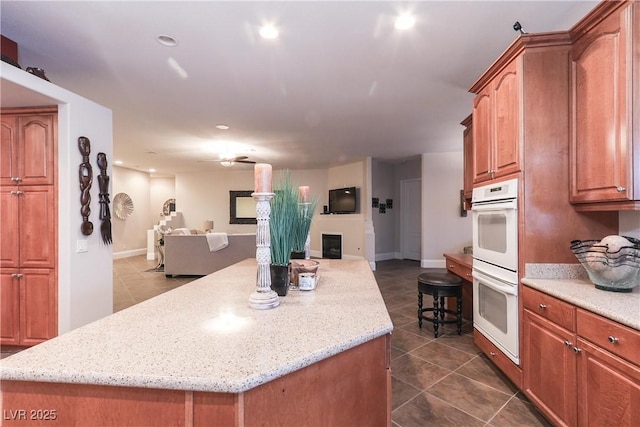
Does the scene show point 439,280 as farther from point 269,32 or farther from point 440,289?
point 269,32

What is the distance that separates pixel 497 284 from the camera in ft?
7.13

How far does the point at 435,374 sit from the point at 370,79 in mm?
2722

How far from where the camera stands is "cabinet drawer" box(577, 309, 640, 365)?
1.21 metres

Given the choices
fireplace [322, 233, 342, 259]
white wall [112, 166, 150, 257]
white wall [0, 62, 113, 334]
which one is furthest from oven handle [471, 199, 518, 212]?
white wall [112, 166, 150, 257]

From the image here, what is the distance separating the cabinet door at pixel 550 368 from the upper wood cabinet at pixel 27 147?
387 centimetres

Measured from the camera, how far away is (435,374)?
7.77 feet

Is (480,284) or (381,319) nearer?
(381,319)

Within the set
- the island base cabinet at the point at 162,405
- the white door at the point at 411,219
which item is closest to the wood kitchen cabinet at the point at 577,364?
the island base cabinet at the point at 162,405

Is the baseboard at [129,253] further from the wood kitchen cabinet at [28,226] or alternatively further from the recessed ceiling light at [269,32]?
the recessed ceiling light at [269,32]

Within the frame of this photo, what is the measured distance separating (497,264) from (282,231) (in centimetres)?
169

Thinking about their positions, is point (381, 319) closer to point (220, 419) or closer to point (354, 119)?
point (220, 419)

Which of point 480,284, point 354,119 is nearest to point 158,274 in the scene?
point 354,119

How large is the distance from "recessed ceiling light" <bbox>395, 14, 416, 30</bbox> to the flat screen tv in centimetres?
532

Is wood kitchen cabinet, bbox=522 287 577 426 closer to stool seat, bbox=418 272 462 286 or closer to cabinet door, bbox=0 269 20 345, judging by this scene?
stool seat, bbox=418 272 462 286
